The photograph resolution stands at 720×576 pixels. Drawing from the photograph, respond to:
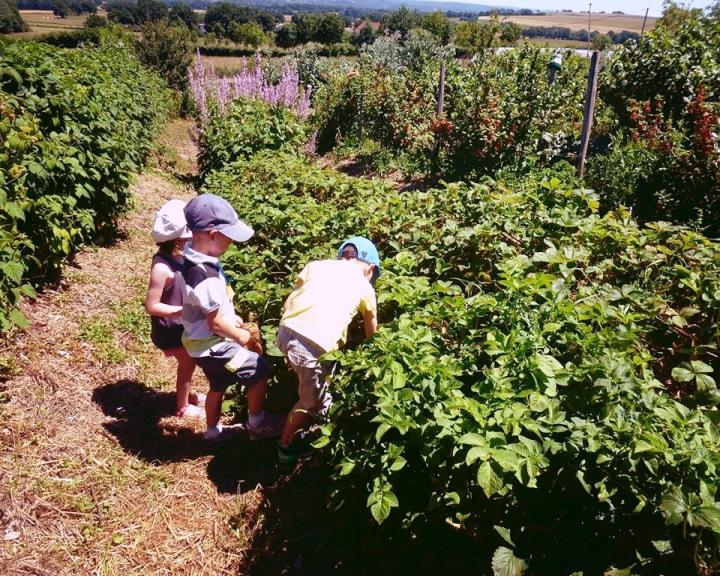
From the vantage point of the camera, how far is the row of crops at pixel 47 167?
392cm

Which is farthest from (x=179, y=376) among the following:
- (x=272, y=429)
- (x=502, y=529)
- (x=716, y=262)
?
(x=716, y=262)

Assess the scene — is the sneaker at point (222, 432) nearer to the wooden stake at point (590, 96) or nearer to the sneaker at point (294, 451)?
the sneaker at point (294, 451)

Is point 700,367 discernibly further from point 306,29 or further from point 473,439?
point 306,29

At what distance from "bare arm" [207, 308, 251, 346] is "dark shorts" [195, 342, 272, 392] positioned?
12 cm

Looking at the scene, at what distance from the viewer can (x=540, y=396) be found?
6.71 feet

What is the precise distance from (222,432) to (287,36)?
69.8 m

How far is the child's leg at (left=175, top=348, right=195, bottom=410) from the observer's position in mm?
3508

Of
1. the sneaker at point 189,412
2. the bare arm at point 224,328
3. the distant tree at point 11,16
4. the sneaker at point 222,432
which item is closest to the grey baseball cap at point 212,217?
the bare arm at point 224,328

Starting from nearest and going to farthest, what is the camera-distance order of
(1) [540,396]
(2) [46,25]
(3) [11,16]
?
(1) [540,396]
(3) [11,16]
(2) [46,25]

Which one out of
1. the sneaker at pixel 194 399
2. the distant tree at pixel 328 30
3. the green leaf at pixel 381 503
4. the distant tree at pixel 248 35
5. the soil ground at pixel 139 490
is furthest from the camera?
the distant tree at pixel 328 30

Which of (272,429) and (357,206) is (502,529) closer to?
(272,429)

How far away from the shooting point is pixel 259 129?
8750 mm

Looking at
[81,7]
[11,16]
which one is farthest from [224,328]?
[81,7]

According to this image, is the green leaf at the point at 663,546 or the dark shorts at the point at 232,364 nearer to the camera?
the green leaf at the point at 663,546
